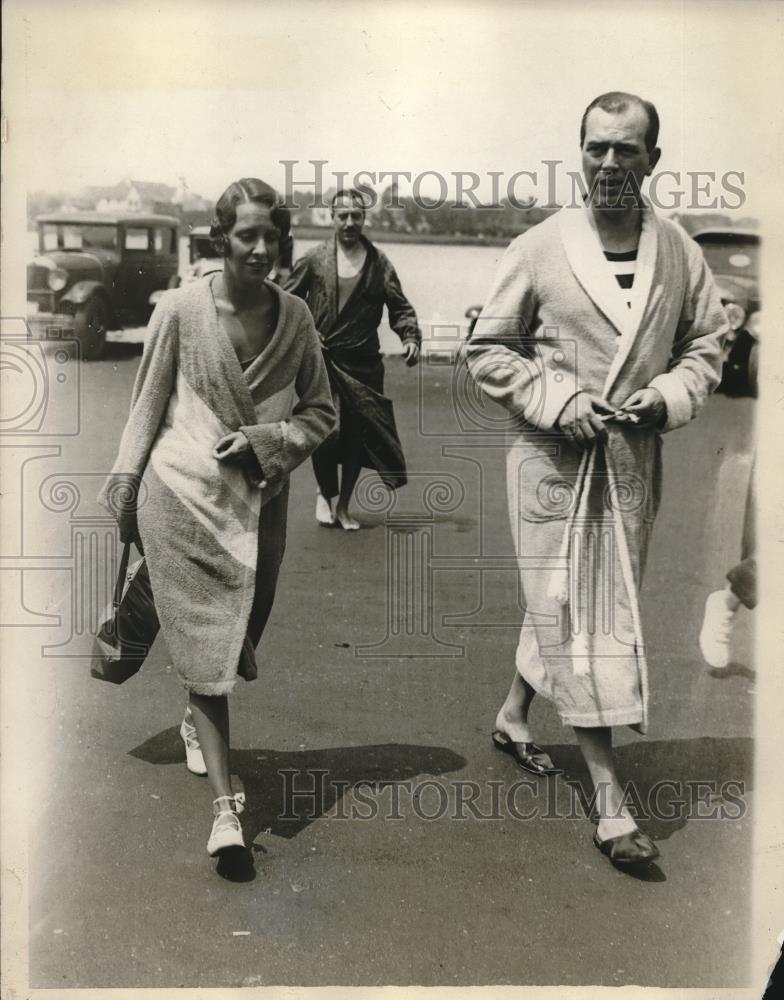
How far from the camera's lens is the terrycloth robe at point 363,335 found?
15.7ft

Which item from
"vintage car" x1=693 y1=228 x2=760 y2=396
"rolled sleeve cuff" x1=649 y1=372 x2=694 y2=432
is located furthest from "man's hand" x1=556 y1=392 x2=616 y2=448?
"vintage car" x1=693 y1=228 x2=760 y2=396

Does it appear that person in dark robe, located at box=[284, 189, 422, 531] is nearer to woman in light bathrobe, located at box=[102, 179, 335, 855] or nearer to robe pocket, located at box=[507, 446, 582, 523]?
woman in light bathrobe, located at box=[102, 179, 335, 855]

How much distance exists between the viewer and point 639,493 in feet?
13.2

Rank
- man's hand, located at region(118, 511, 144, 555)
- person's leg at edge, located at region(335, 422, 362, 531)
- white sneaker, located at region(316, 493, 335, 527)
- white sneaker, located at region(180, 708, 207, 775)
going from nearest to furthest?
man's hand, located at region(118, 511, 144, 555)
white sneaker, located at region(180, 708, 207, 775)
person's leg at edge, located at region(335, 422, 362, 531)
white sneaker, located at region(316, 493, 335, 527)

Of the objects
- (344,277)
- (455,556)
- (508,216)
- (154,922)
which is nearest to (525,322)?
(508,216)

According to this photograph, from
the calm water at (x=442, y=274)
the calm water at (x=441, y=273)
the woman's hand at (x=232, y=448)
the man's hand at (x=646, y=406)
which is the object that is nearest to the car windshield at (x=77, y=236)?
the calm water at (x=441, y=273)

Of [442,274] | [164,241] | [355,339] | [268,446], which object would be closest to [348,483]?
[355,339]

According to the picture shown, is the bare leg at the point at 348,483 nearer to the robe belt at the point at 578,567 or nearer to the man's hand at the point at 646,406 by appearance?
the robe belt at the point at 578,567

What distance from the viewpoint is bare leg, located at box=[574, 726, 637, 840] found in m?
3.88

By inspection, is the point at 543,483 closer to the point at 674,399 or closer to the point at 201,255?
the point at 674,399

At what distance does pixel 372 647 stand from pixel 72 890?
1.31 metres

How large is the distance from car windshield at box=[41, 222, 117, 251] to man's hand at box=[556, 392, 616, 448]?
1.55 metres

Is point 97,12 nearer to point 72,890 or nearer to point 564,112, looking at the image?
point 564,112

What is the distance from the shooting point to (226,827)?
3.69 m
